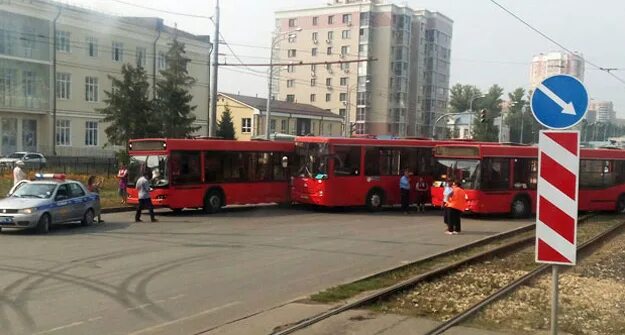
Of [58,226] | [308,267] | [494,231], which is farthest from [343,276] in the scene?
[58,226]

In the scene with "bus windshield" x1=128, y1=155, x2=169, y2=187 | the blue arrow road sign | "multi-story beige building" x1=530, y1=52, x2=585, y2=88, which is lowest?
"bus windshield" x1=128, y1=155, x2=169, y2=187

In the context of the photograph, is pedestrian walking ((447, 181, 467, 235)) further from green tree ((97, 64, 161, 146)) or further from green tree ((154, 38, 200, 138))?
green tree ((154, 38, 200, 138))

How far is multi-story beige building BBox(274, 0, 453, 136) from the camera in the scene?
317 ft

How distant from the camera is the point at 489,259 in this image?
13109mm

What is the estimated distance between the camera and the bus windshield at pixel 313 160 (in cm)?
2342

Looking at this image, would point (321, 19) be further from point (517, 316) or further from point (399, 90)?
point (517, 316)

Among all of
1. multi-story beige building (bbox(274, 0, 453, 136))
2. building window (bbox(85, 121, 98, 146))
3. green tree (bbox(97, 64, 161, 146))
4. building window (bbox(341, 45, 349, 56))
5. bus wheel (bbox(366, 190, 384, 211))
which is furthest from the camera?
building window (bbox(341, 45, 349, 56))

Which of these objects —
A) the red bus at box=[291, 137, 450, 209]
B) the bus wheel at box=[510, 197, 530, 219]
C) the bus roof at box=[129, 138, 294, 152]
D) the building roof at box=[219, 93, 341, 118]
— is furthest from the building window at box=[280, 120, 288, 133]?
the bus wheel at box=[510, 197, 530, 219]

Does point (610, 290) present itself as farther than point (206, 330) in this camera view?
Yes

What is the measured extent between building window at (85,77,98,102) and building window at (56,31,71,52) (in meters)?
3.23

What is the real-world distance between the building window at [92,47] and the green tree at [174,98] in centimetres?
1735

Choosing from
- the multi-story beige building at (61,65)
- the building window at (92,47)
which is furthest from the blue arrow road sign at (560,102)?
the building window at (92,47)

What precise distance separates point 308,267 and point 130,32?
157 ft

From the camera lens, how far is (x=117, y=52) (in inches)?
2167
